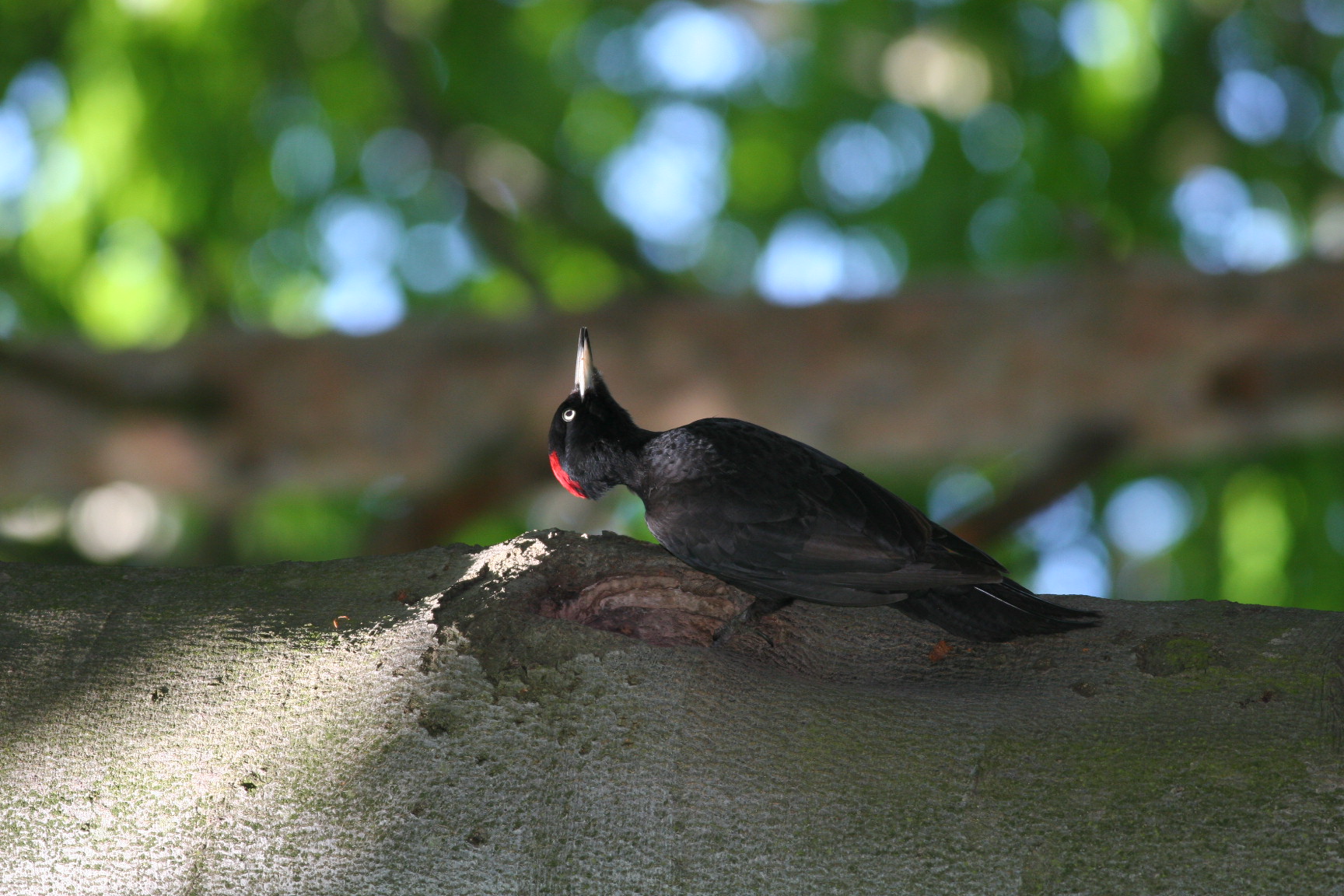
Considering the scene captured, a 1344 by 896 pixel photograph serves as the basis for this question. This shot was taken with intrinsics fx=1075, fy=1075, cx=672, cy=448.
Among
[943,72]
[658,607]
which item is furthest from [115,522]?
[658,607]

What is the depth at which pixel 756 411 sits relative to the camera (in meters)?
4.14

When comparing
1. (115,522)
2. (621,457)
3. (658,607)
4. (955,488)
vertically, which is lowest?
(658,607)

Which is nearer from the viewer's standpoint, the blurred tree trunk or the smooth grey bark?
the smooth grey bark

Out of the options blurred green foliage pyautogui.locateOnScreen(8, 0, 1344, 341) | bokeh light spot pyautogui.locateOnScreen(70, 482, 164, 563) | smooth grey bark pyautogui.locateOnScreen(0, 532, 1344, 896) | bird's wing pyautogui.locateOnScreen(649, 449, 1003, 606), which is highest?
blurred green foliage pyautogui.locateOnScreen(8, 0, 1344, 341)

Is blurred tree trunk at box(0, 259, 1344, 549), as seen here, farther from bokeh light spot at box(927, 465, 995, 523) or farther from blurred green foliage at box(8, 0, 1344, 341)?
bokeh light spot at box(927, 465, 995, 523)

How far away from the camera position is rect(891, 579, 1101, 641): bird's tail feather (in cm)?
170

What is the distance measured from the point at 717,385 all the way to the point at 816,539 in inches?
100

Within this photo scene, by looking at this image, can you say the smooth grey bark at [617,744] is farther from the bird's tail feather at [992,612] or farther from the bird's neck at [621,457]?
the bird's neck at [621,457]

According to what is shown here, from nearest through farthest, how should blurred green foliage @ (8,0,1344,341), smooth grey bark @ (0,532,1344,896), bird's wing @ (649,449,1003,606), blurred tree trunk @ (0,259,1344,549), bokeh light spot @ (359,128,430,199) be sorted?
smooth grey bark @ (0,532,1344,896) < bird's wing @ (649,449,1003,606) < blurred tree trunk @ (0,259,1344,549) < blurred green foliage @ (8,0,1344,341) < bokeh light spot @ (359,128,430,199)

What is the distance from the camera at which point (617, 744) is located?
4.71 feet

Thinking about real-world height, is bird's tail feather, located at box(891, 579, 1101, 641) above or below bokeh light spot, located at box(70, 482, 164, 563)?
below

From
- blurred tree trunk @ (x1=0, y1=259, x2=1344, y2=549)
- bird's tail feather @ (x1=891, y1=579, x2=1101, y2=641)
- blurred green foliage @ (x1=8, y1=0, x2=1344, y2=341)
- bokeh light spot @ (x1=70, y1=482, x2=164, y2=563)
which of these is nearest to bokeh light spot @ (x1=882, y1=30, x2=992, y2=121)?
blurred green foliage @ (x1=8, y1=0, x2=1344, y2=341)

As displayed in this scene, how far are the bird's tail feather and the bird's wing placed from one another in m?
0.05

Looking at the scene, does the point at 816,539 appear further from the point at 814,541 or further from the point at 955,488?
the point at 955,488
